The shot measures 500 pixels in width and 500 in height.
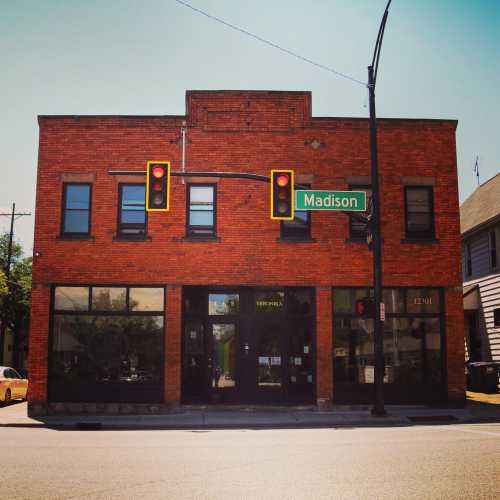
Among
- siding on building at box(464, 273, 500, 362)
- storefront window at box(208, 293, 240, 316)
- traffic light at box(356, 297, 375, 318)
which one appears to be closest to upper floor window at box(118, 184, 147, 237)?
storefront window at box(208, 293, 240, 316)

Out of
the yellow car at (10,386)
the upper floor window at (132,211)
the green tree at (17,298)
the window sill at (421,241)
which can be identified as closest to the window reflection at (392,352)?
the window sill at (421,241)

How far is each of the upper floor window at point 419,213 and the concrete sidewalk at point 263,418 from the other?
16.9 feet

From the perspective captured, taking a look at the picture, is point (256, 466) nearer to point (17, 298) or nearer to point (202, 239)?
point (202, 239)

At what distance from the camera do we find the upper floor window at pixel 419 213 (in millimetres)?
19531

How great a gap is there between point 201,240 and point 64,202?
4.24 meters

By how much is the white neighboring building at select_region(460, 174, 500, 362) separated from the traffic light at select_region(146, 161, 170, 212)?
14.9 meters

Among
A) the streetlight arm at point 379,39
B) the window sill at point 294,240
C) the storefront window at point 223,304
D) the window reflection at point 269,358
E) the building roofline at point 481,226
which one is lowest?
the window reflection at point 269,358

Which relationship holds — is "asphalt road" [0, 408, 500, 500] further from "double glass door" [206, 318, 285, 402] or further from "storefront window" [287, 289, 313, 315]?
"storefront window" [287, 289, 313, 315]

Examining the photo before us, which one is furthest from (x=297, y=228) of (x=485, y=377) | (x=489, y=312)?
(x=489, y=312)

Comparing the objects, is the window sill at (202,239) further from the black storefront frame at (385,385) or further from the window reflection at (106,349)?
the black storefront frame at (385,385)

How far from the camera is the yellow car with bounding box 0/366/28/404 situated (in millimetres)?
22922

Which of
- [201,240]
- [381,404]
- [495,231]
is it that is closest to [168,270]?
[201,240]

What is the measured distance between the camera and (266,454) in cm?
980

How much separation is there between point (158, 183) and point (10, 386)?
13026 mm
